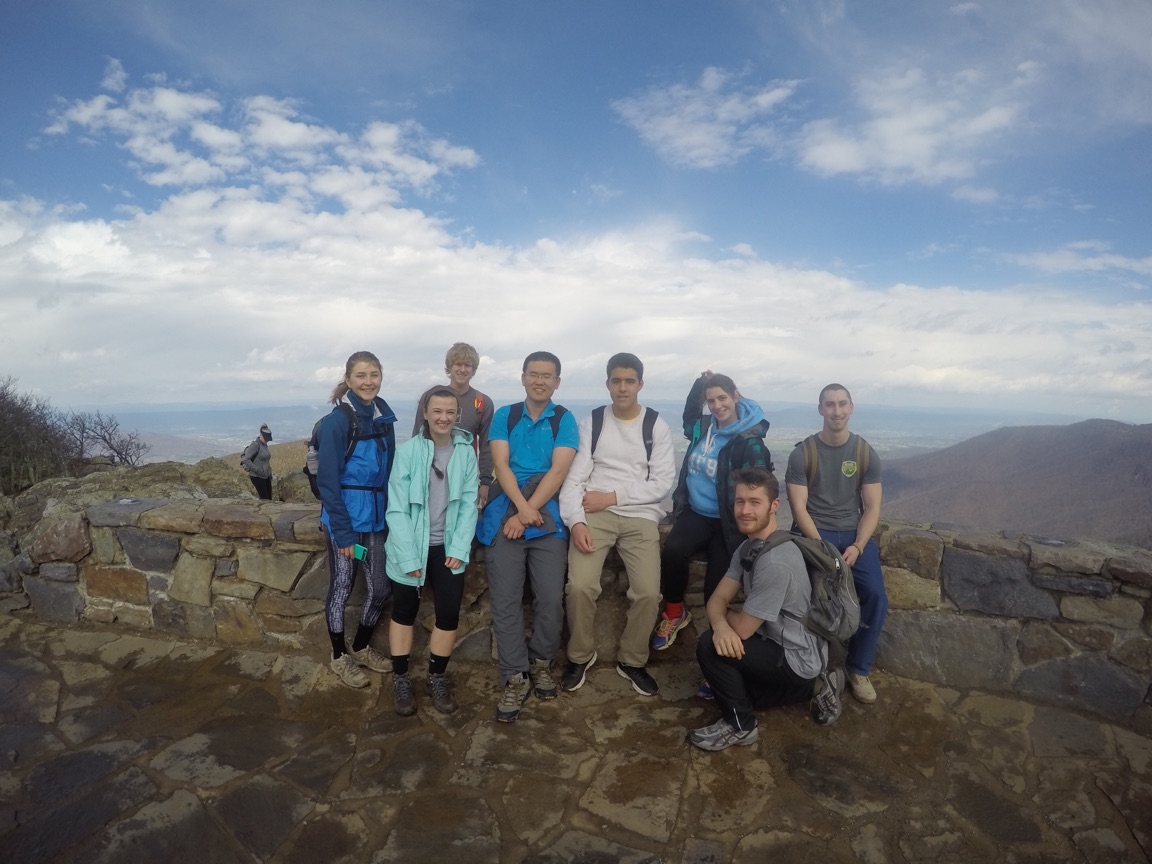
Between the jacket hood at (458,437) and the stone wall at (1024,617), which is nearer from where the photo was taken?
the stone wall at (1024,617)

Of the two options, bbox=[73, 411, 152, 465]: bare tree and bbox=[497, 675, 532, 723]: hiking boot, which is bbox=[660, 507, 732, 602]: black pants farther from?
bbox=[73, 411, 152, 465]: bare tree

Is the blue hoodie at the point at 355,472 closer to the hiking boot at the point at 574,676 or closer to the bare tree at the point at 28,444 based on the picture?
the hiking boot at the point at 574,676

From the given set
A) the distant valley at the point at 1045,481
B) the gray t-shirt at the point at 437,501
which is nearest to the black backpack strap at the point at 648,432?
the gray t-shirt at the point at 437,501

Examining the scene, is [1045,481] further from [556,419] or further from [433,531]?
[433,531]

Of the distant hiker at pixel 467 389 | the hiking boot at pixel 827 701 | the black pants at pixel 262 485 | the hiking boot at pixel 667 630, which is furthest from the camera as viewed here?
the black pants at pixel 262 485

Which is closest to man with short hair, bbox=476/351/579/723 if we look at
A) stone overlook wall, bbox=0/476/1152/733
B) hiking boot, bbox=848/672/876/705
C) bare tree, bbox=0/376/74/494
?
stone overlook wall, bbox=0/476/1152/733

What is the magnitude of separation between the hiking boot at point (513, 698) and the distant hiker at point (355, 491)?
94 cm

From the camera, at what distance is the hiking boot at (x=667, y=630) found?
392 centimetres

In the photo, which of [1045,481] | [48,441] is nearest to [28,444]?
[48,441]

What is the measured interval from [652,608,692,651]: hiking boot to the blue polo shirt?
37.7 inches

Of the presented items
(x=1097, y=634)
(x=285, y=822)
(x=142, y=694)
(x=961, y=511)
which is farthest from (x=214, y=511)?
(x=961, y=511)

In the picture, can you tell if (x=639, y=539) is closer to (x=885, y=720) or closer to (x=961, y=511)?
(x=885, y=720)

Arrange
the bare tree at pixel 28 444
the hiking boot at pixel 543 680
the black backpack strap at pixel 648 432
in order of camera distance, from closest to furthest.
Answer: the hiking boot at pixel 543 680 → the black backpack strap at pixel 648 432 → the bare tree at pixel 28 444

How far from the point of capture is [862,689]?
11.6 feet
